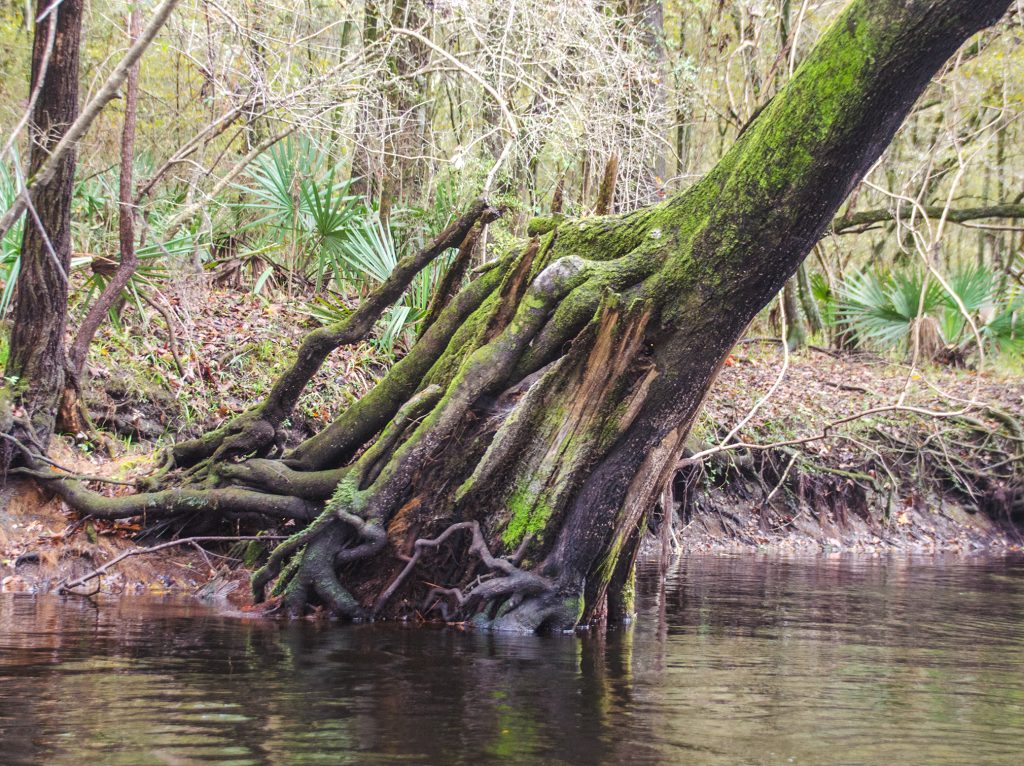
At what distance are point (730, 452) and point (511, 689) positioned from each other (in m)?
9.10

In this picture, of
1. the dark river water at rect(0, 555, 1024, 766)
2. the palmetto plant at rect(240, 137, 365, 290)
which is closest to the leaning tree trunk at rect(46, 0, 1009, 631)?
the dark river water at rect(0, 555, 1024, 766)

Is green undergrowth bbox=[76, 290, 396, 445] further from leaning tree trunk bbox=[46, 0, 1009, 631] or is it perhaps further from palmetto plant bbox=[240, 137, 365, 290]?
leaning tree trunk bbox=[46, 0, 1009, 631]

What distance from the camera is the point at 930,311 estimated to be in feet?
58.1

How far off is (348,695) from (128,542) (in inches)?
179

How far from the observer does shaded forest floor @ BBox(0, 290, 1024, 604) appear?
26.5 ft

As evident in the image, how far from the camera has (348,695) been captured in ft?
13.8

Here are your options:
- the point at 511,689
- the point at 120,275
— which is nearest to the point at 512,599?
the point at 511,689

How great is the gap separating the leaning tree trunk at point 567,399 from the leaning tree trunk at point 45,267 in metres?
2.64

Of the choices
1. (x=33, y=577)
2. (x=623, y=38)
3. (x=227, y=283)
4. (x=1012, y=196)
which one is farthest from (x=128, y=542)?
(x=1012, y=196)

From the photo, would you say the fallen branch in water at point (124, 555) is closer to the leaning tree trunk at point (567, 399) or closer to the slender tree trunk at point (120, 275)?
the leaning tree trunk at point (567, 399)

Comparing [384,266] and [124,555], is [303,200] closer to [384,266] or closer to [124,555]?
[384,266]

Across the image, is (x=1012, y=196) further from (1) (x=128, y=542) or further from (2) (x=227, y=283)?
(1) (x=128, y=542)

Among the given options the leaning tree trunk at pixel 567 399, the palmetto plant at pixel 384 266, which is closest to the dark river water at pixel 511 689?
the leaning tree trunk at pixel 567 399

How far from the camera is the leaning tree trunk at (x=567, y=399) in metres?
5.45
